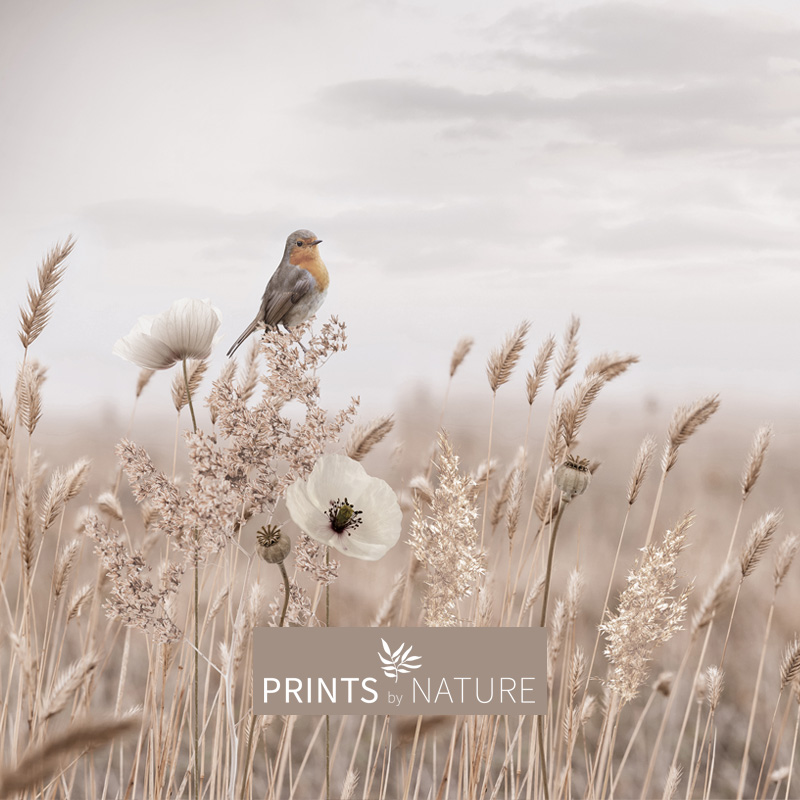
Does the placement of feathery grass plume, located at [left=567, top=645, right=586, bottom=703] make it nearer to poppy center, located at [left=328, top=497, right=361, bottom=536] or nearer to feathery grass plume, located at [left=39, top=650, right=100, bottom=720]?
poppy center, located at [left=328, top=497, right=361, bottom=536]

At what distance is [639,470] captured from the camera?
1.35 m

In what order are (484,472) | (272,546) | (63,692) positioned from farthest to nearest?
1. (484,472)
2. (63,692)
3. (272,546)

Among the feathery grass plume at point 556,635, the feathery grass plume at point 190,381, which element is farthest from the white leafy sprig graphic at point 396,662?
the feathery grass plume at point 190,381

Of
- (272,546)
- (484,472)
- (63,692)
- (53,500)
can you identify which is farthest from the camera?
(484,472)

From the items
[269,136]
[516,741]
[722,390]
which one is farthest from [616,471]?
[269,136]

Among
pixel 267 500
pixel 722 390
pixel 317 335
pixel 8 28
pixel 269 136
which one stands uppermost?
pixel 8 28

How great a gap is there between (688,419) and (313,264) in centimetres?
85

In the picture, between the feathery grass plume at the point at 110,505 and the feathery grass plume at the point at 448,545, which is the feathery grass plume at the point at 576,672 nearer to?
the feathery grass plume at the point at 448,545

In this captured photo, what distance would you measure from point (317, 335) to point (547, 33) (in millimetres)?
949

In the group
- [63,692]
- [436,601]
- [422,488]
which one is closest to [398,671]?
[436,601]

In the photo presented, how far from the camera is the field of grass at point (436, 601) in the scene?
130 cm

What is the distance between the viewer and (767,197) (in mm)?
1565

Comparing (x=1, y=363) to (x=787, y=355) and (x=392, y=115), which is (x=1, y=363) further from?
A: (x=787, y=355)

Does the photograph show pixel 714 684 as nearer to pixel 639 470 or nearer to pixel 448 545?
pixel 639 470
